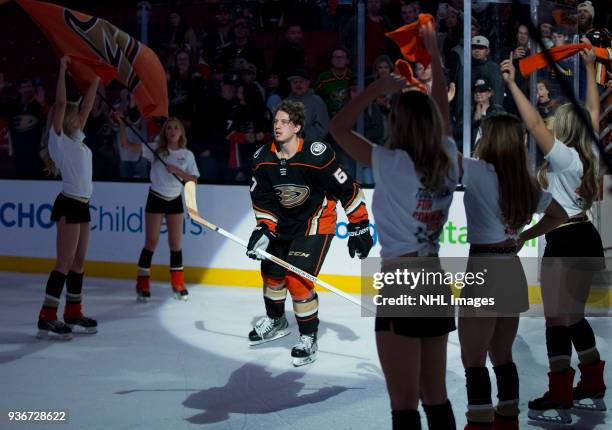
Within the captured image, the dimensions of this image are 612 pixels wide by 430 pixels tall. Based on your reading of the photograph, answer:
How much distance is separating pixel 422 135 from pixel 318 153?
2989 mm

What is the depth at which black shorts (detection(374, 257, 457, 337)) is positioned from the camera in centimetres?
365

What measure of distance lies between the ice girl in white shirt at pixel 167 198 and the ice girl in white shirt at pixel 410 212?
17.8 ft

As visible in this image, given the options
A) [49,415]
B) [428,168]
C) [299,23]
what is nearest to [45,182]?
[299,23]

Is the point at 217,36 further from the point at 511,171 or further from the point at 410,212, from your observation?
the point at 410,212

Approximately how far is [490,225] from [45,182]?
299 inches

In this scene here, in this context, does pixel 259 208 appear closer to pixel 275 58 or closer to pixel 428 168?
pixel 428 168

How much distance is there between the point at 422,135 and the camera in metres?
3.70

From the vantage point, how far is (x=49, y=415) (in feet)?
18.3

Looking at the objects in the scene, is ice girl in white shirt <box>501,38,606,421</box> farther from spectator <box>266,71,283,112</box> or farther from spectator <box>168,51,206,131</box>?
spectator <box>168,51,206,131</box>

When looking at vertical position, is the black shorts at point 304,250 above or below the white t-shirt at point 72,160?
below

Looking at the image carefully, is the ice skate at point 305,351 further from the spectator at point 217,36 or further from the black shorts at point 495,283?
the spectator at point 217,36

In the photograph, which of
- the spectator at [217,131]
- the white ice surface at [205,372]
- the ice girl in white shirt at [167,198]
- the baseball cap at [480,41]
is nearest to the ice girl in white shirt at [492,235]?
the white ice surface at [205,372]

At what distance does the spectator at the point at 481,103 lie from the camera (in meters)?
9.37

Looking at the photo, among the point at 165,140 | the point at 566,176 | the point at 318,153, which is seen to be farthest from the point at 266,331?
the point at 566,176
